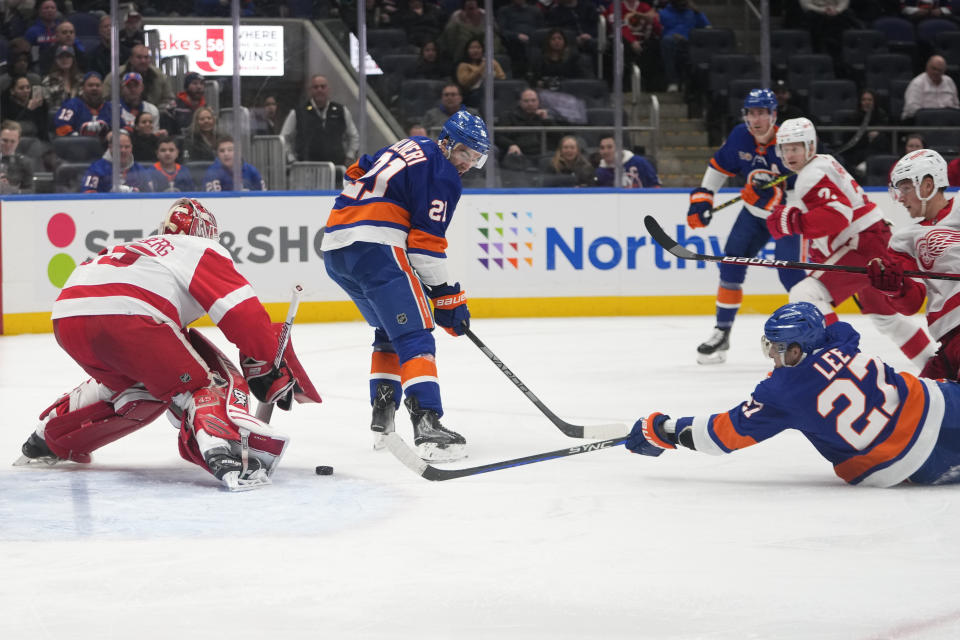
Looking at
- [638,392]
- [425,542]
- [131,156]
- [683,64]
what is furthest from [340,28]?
[425,542]

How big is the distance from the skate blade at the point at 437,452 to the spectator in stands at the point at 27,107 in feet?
15.6

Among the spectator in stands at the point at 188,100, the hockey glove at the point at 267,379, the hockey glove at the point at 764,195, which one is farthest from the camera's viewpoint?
the spectator in stands at the point at 188,100

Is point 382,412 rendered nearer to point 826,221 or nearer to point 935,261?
point 935,261

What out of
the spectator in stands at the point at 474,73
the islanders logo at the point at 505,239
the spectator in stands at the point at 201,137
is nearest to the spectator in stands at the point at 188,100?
the spectator in stands at the point at 201,137

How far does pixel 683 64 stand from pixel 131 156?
12.7 feet

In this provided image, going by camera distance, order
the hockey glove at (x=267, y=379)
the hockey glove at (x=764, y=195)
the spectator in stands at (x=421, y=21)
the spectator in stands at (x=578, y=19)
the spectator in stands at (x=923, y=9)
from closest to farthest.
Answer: the hockey glove at (x=267, y=379)
the hockey glove at (x=764, y=195)
the spectator in stands at (x=421, y=21)
the spectator in stands at (x=578, y=19)
the spectator in stands at (x=923, y=9)

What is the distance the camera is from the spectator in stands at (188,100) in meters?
7.97

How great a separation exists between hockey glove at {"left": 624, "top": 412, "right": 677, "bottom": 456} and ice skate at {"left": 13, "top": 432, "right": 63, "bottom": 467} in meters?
1.70

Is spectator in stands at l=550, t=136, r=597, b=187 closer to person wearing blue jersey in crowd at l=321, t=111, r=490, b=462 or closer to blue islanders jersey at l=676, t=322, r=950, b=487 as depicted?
person wearing blue jersey in crowd at l=321, t=111, r=490, b=462

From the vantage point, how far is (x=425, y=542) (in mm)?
3010

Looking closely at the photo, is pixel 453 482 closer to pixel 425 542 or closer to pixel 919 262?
pixel 425 542

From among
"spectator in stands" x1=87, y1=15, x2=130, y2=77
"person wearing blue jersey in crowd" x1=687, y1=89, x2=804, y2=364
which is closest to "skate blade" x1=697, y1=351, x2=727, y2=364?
"person wearing blue jersey in crowd" x1=687, y1=89, x2=804, y2=364

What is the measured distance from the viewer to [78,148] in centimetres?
783

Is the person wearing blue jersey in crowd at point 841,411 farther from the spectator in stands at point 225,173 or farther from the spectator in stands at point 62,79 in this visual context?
the spectator in stands at point 62,79
